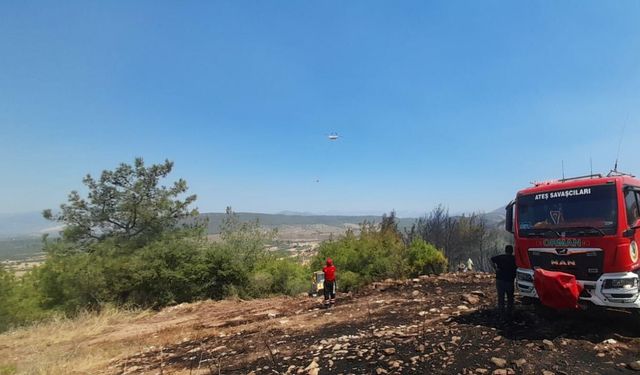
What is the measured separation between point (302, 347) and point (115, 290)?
42.9ft

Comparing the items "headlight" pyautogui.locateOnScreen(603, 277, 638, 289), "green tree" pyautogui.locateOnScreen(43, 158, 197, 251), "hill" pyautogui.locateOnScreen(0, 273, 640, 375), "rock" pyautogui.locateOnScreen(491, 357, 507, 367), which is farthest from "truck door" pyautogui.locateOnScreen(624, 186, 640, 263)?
"green tree" pyautogui.locateOnScreen(43, 158, 197, 251)

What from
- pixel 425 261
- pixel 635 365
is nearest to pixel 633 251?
pixel 635 365

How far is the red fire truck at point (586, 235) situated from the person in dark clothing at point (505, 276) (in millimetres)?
225

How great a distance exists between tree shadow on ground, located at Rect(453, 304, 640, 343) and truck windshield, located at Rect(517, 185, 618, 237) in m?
1.60

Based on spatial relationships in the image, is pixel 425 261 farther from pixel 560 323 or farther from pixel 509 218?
pixel 560 323

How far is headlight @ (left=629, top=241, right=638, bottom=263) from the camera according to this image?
718 cm

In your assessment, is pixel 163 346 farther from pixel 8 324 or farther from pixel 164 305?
pixel 8 324

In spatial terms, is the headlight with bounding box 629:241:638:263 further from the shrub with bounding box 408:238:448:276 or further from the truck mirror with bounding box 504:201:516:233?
the shrub with bounding box 408:238:448:276

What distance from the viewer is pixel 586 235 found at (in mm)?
7504

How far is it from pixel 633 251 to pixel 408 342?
4.34m

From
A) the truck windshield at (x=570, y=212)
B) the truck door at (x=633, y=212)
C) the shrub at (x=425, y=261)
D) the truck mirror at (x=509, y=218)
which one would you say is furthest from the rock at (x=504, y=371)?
the shrub at (x=425, y=261)

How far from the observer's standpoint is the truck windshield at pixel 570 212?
24.6 feet

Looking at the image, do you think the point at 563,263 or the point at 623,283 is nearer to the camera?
the point at 623,283

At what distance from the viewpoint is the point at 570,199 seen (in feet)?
26.7
